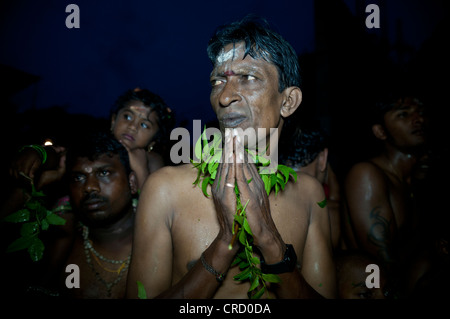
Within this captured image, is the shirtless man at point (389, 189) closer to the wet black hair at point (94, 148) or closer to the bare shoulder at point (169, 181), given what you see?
the bare shoulder at point (169, 181)

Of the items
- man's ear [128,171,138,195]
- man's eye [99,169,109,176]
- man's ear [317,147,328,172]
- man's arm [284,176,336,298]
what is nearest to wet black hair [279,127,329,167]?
man's ear [317,147,328,172]

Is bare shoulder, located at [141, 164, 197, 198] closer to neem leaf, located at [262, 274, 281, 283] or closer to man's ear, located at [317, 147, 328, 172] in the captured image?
neem leaf, located at [262, 274, 281, 283]

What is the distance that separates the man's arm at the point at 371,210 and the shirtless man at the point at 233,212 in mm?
1672

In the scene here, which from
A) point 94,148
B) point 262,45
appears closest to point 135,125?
point 94,148

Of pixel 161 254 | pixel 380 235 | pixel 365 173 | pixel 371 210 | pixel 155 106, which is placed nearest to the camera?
pixel 161 254

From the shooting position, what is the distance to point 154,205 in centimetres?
183

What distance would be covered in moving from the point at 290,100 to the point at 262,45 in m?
0.52

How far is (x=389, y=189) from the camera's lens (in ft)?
12.5

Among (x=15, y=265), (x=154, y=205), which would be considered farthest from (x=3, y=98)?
(x=154, y=205)

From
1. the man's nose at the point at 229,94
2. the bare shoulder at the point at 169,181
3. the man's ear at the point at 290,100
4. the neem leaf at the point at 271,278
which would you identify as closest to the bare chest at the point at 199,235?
the bare shoulder at the point at 169,181

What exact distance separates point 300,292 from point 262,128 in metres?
1.18

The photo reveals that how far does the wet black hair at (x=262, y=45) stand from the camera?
1984mm

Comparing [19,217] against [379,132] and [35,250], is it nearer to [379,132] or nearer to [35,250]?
[35,250]
